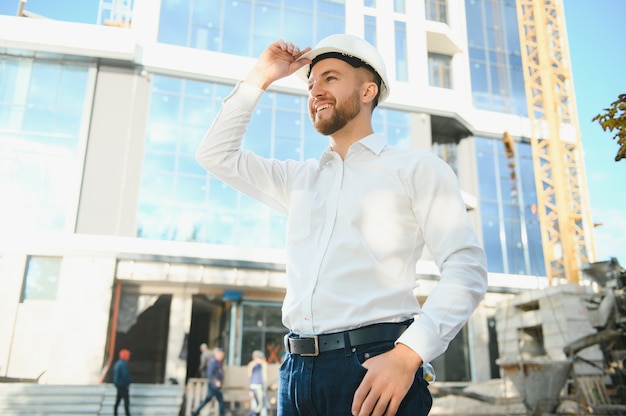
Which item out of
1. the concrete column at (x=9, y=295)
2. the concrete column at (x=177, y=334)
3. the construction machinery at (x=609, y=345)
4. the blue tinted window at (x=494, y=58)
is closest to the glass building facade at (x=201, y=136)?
the concrete column at (x=9, y=295)

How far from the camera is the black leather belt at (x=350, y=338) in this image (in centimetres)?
174

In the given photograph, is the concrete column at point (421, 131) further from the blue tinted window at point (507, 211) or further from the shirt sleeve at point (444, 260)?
the shirt sleeve at point (444, 260)

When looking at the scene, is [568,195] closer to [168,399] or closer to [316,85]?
[168,399]

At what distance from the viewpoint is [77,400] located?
1439 centimetres

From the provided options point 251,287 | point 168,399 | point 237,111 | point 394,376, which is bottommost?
point 168,399

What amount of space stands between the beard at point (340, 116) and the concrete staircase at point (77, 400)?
13.9 m

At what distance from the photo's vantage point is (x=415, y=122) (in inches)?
955

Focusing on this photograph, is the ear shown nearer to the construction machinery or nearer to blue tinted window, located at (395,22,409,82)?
the construction machinery

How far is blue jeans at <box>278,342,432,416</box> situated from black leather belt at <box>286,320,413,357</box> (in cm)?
2

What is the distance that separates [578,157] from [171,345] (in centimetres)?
2450

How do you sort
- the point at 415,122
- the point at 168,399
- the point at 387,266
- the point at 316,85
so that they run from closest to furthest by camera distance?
the point at 387,266 < the point at 316,85 < the point at 168,399 < the point at 415,122

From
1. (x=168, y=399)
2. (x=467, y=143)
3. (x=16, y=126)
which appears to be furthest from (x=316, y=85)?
(x=467, y=143)

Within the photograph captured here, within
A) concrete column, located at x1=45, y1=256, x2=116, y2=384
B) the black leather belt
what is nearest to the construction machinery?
the black leather belt

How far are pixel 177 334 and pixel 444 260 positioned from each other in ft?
60.9
